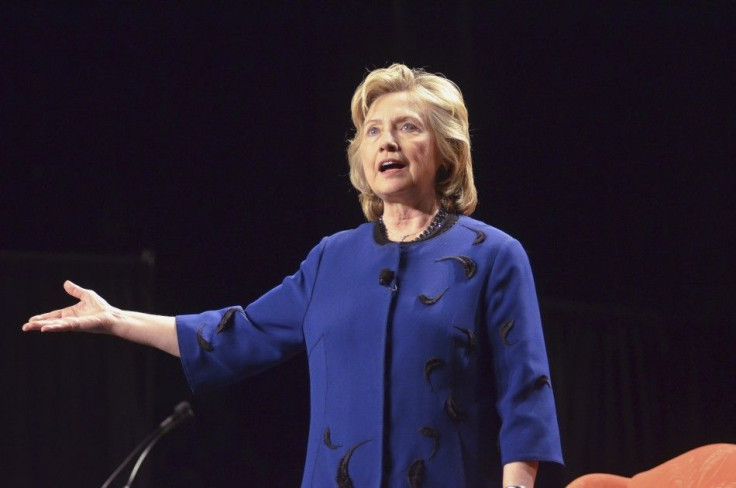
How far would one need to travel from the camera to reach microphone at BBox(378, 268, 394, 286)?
5.73 ft

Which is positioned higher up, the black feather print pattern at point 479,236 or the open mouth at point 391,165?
the open mouth at point 391,165

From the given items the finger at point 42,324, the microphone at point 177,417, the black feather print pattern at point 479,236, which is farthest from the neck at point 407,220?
the microphone at point 177,417

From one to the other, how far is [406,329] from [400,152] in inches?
12.9

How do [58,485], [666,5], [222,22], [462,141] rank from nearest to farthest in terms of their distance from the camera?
[462,141] → [666,5] → [58,485] → [222,22]

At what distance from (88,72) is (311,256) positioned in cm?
273

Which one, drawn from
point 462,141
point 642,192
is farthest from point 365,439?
point 642,192

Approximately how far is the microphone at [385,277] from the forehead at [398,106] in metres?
0.29

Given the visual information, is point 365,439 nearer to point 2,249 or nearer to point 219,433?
point 219,433

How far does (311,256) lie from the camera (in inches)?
75.9

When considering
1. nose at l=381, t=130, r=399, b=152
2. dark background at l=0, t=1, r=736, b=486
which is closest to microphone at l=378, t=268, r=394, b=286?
nose at l=381, t=130, r=399, b=152

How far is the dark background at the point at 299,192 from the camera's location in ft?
11.8

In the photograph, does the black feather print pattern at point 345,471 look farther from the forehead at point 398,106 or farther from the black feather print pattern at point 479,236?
the forehead at point 398,106

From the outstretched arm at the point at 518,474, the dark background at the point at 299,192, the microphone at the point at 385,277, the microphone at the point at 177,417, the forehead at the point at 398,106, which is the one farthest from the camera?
the dark background at the point at 299,192

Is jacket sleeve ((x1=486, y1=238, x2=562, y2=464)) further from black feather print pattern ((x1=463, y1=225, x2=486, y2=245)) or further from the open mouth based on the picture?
the open mouth
